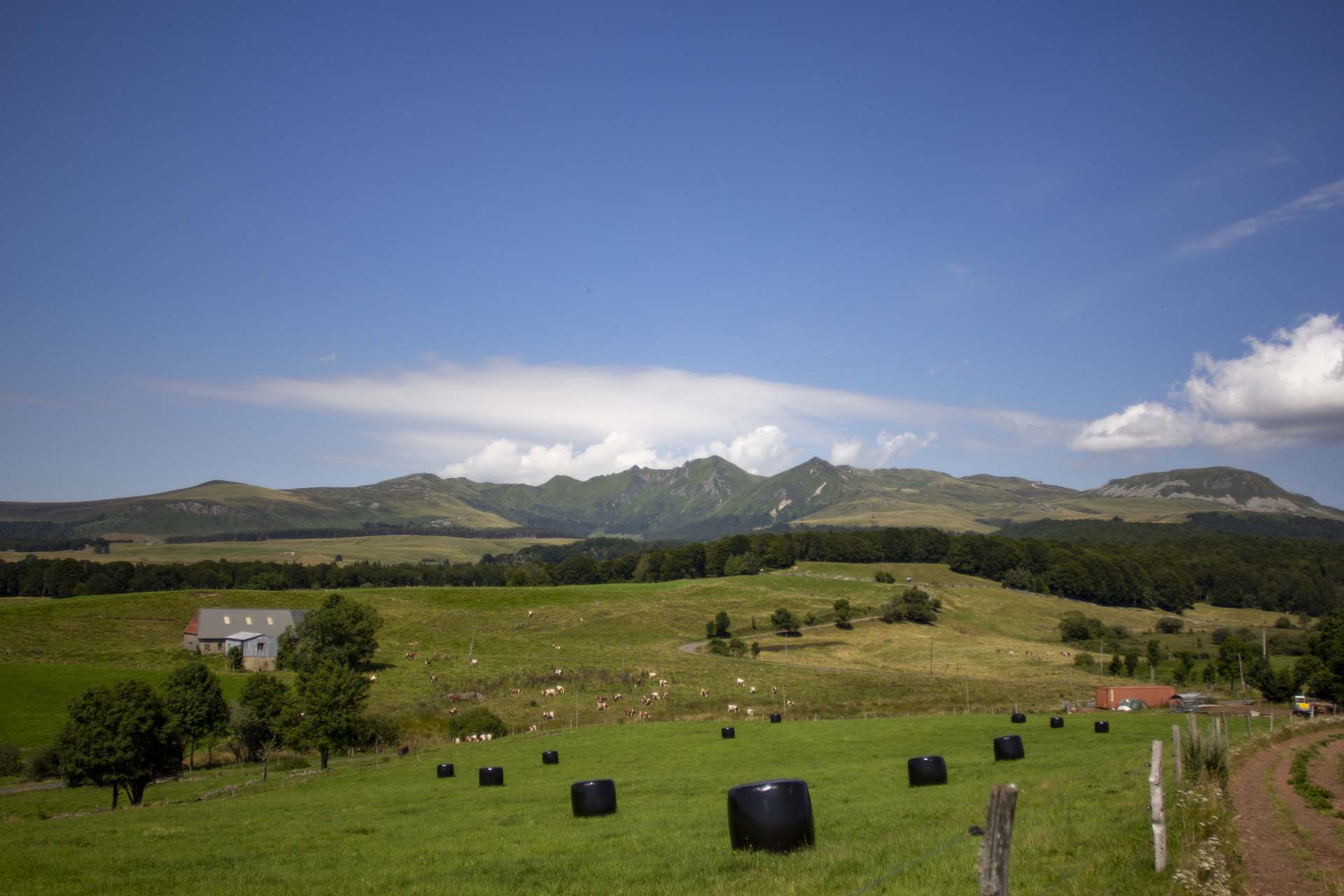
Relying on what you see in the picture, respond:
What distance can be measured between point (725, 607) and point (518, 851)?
398ft

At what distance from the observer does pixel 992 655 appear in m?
105

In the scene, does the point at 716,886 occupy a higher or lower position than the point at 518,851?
higher

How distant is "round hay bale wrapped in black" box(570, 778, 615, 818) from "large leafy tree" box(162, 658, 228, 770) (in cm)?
4336

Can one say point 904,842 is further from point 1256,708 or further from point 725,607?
point 725,607

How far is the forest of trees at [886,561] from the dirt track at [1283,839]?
160406 mm

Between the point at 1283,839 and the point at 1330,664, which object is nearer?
the point at 1283,839

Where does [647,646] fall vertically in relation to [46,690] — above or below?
below

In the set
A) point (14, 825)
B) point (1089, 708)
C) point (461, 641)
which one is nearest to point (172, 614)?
point (461, 641)

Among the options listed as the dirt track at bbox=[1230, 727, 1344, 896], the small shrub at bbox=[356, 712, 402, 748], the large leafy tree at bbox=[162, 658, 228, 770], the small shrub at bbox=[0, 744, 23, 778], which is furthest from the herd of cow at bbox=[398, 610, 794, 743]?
the dirt track at bbox=[1230, 727, 1344, 896]

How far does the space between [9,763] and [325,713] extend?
906 inches

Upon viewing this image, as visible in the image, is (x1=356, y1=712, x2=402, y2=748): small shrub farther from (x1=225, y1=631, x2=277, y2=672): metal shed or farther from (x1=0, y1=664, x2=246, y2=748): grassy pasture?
(x1=225, y1=631, x2=277, y2=672): metal shed

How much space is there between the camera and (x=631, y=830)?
63.4 feet

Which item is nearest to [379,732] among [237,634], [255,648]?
[255,648]

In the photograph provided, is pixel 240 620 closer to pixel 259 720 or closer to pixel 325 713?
pixel 259 720
